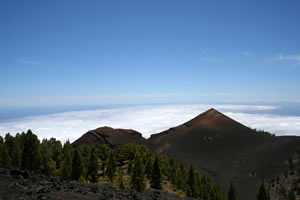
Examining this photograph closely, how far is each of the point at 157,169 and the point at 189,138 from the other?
4013 inches

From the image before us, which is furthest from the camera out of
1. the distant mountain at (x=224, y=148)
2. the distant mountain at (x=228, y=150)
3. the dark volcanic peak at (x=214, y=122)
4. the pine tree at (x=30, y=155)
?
the dark volcanic peak at (x=214, y=122)

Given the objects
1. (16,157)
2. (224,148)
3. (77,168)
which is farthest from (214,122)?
(16,157)

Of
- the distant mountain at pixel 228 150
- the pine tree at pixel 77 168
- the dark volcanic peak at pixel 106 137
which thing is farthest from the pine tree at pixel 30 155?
the dark volcanic peak at pixel 106 137

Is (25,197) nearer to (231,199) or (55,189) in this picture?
(55,189)

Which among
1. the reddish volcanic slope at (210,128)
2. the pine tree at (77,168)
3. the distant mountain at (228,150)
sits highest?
the pine tree at (77,168)

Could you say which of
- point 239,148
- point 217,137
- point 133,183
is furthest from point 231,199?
point 217,137

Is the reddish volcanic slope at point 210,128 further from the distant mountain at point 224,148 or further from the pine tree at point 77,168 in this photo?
the pine tree at point 77,168

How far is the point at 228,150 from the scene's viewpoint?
12744cm

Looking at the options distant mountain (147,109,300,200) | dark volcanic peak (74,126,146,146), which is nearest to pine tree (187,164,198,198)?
distant mountain (147,109,300,200)

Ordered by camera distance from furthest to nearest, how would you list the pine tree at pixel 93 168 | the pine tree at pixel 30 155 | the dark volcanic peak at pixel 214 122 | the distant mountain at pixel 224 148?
1. the dark volcanic peak at pixel 214 122
2. the distant mountain at pixel 224 148
3. the pine tree at pixel 93 168
4. the pine tree at pixel 30 155

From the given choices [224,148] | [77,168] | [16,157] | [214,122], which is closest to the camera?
[77,168]

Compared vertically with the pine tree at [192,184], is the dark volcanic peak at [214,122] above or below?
above

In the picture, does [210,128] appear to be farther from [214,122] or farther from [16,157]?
[16,157]

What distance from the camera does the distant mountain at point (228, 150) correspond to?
3684 inches
